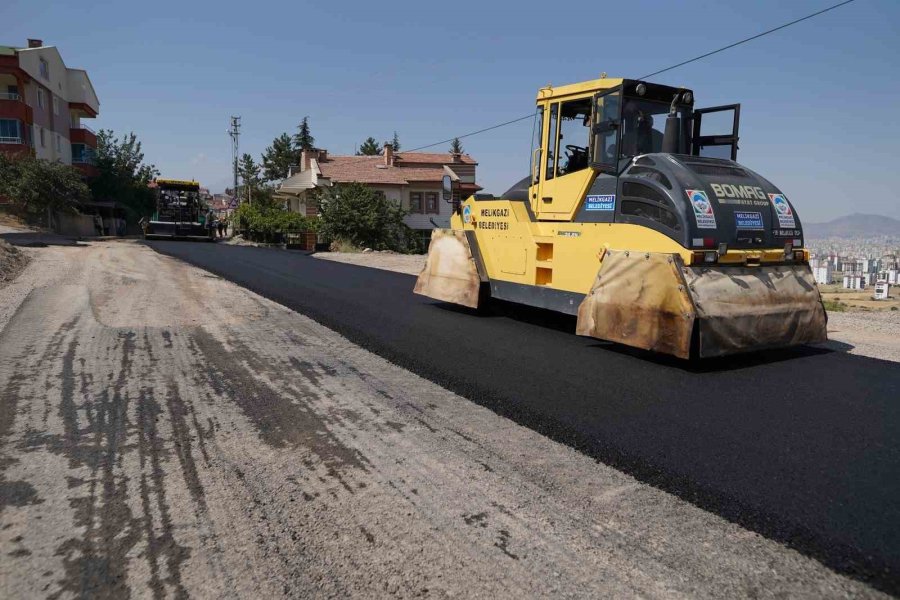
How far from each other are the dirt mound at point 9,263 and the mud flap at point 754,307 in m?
10.8

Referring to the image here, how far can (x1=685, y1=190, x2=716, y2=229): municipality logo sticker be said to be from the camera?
18.2ft

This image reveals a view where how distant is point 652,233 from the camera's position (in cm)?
584

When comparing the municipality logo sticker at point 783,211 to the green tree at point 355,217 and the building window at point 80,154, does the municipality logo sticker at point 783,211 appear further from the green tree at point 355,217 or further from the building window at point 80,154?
the building window at point 80,154

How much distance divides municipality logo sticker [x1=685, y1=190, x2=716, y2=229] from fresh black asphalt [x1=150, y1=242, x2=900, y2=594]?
133 centimetres

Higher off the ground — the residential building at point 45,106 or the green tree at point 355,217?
the residential building at point 45,106

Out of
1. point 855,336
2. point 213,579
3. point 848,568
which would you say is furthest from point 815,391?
point 213,579

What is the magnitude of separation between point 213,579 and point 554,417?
101 inches

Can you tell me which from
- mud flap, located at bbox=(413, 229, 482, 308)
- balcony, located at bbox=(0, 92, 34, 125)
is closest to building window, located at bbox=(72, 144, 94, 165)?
balcony, located at bbox=(0, 92, 34, 125)

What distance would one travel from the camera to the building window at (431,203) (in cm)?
4022

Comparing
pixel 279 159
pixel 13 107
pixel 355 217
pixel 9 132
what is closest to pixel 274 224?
pixel 355 217

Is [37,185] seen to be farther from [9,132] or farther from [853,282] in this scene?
[853,282]

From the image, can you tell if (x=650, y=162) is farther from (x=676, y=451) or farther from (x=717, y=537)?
(x=717, y=537)

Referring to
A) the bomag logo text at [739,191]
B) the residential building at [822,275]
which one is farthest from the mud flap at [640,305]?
the residential building at [822,275]

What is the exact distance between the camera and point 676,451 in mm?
3670
